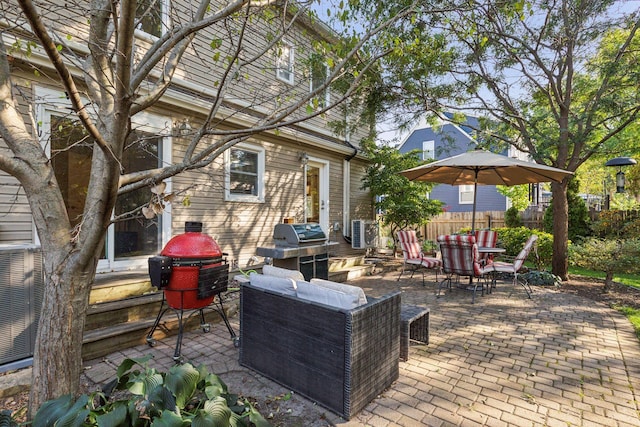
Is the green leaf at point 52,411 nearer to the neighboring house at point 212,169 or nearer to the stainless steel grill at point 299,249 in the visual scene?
the neighboring house at point 212,169

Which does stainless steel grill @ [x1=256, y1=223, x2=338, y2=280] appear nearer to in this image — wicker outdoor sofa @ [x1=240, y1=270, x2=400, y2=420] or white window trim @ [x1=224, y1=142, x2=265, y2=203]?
white window trim @ [x1=224, y1=142, x2=265, y2=203]

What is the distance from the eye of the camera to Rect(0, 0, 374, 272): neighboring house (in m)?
3.91

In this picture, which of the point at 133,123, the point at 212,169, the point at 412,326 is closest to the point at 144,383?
the point at 412,326

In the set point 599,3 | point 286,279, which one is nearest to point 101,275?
point 286,279

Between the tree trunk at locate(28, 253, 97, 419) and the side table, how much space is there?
260 cm

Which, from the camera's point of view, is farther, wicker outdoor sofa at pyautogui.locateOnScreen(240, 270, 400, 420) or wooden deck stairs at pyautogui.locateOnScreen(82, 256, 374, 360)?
wooden deck stairs at pyautogui.locateOnScreen(82, 256, 374, 360)

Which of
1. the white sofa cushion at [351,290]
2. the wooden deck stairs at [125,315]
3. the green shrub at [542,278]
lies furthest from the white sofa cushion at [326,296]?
the green shrub at [542,278]

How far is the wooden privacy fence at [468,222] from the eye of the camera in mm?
11680

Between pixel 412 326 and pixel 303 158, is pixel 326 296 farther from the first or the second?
pixel 303 158

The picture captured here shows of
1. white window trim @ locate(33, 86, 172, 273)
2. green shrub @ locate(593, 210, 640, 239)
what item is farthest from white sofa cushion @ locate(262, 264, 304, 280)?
green shrub @ locate(593, 210, 640, 239)

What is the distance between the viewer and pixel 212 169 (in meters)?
5.88

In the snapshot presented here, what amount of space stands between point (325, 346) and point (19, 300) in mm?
2670

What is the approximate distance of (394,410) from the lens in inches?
96.4

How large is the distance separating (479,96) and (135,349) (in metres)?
8.00
